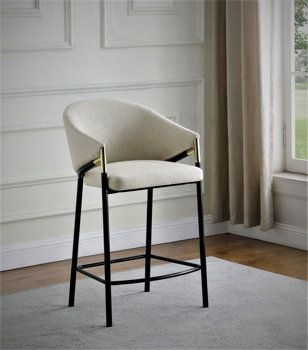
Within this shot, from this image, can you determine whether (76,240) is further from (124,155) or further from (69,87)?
(69,87)

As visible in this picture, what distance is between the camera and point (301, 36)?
4477 mm

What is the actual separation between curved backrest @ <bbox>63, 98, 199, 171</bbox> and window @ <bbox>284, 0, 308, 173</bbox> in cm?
126

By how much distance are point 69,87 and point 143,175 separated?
1.21 m

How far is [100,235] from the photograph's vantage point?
444 centimetres

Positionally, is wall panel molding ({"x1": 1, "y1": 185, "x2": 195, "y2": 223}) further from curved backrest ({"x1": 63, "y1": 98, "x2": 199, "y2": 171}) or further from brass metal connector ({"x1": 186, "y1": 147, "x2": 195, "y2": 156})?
brass metal connector ({"x1": 186, "y1": 147, "x2": 195, "y2": 156})

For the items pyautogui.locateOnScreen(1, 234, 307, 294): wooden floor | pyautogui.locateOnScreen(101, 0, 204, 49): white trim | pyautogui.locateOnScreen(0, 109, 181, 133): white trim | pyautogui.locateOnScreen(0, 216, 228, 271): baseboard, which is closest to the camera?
pyautogui.locateOnScreen(1, 234, 307, 294): wooden floor

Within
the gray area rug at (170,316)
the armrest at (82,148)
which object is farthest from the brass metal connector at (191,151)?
the gray area rug at (170,316)

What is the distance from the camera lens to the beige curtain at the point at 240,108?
4445 mm

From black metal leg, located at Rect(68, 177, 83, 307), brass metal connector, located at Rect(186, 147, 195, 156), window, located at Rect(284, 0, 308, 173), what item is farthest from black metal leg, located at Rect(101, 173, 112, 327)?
window, located at Rect(284, 0, 308, 173)

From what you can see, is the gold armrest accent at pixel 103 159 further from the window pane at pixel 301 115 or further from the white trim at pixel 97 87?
the window pane at pixel 301 115

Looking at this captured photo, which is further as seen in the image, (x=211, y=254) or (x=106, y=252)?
(x=211, y=254)

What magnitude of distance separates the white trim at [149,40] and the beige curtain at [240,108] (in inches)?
2.8

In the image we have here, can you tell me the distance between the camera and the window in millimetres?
4465

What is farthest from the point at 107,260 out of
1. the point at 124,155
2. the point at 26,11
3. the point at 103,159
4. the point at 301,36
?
the point at 301,36
